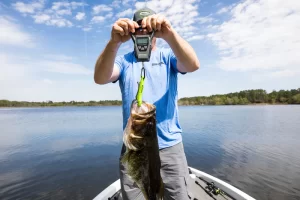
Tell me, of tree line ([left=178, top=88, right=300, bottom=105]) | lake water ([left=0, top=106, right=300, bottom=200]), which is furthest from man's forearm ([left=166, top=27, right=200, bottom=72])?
tree line ([left=178, top=88, right=300, bottom=105])

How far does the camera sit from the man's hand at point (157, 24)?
91.6 inches

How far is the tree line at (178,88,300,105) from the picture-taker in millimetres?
125938

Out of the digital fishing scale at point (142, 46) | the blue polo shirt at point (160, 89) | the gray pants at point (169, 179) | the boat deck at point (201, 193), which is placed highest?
the digital fishing scale at point (142, 46)

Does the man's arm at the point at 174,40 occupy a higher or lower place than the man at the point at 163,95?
higher

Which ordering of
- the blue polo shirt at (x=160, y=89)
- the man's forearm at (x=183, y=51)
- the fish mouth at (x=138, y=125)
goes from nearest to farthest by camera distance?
the fish mouth at (x=138, y=125)
the man's forearm at (x=183, y=51)
the blue polo shirt at (x=160, y=89)

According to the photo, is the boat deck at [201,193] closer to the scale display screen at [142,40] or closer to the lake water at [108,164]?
the scale display screen at [142,40]

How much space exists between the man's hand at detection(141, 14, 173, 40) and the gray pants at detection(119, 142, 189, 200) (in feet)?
5.71

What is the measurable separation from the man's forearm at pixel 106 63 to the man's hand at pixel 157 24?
51cm

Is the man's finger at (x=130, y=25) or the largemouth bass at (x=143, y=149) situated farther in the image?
the man's finger at (x=130, y=25)

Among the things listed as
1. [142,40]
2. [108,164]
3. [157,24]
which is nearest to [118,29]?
[142,40]

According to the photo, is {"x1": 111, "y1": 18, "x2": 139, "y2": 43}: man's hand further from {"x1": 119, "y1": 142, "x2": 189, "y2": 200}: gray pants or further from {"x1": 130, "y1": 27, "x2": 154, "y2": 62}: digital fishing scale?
{"x1": 119, "y1": 142, "x2": 189, "y2": 200}: gray pants

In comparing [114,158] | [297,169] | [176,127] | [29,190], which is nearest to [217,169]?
[297,169]

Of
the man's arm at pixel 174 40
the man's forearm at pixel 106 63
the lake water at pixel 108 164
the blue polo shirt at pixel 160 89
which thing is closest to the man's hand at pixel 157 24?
the man's arm at pixel 174 40

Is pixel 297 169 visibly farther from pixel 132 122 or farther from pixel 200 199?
pixel 132 122
